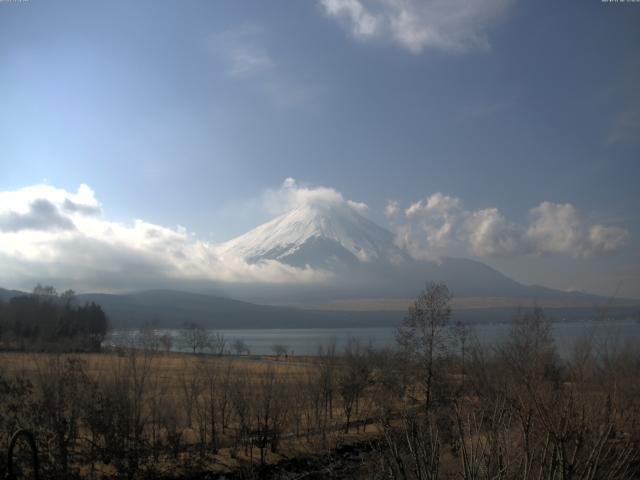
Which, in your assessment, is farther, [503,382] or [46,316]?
[46,316]

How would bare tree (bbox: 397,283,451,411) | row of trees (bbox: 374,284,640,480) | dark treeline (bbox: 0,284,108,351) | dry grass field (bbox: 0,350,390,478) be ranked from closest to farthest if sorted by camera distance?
row of trees (bbox: 374,284,640,480) → dry grass field (bbox: 0,350,390,478) → bare tree (bbox: 397,283,451,411) → dark treeline (bbox: 0,284,108,351)

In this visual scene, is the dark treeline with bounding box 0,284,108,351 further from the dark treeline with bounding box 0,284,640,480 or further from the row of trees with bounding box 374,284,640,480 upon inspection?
the row of trees with bounding box 374,284,640,480

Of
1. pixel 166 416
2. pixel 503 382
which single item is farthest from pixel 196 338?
pixel 503 382

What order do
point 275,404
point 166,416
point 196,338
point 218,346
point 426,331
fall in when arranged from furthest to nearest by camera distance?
point 196,338, point 218,346, point 426,331, point 275,404, point 166,416

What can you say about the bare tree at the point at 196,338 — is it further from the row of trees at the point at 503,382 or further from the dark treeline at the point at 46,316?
the row of trees at the point at 503,382

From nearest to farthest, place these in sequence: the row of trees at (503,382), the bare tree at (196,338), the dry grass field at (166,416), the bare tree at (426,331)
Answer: the row of trees at (503,382)
the dry grass field at (166,416)
the bare tree at (426,331)
the bare tree at (196,338)

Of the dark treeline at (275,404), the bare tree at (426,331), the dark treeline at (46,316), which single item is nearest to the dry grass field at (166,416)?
the dark treeline at (275,404)

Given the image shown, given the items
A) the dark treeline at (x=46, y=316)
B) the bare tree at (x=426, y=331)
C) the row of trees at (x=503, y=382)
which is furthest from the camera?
the dark treeline at (x=46, y=316)

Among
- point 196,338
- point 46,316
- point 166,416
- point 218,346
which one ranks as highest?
point 46,316

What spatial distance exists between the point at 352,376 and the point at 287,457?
12.6 metres

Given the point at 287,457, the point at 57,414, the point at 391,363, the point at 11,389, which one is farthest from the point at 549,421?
the point at 391,363

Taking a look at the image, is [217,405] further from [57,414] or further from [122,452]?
[57,414]

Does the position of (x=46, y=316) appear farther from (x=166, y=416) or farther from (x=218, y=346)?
(x=166, y=416)

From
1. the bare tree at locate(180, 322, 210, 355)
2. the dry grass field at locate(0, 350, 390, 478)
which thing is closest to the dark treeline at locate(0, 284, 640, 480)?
the dry grass field at locate(0, 350, 390, 478)
